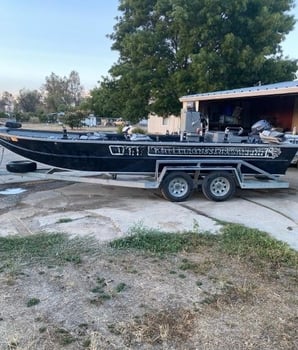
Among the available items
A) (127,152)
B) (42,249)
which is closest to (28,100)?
(127,152)

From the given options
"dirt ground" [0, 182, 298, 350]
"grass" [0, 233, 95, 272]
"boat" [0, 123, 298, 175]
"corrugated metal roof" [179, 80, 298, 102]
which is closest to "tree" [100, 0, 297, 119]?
"corrugated metal roof" [179, 80, 298, 102]

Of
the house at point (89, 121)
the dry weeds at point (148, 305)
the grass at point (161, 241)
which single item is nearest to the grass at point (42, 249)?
the dry weeds at point (148, 305)

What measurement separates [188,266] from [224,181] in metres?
3.13

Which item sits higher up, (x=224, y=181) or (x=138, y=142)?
(x=138, y=142)

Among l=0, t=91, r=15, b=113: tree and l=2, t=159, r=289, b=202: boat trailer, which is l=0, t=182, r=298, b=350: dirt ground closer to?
l=2, t=159, r=289, b=202: boat trailer

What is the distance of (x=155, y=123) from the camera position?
2467 centimetres

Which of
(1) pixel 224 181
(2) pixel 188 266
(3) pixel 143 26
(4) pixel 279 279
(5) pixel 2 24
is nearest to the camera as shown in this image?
(4) pixel 279 279

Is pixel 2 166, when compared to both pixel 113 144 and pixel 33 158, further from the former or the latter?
pixel 113 144

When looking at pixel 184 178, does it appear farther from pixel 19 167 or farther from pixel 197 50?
pixel 197 50

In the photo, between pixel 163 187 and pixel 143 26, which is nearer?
pixel 163 187

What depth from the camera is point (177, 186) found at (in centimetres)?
630

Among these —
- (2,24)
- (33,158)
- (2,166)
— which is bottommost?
(2,166)

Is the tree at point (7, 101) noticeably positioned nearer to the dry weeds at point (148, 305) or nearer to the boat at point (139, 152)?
the boat at point (139, 152)

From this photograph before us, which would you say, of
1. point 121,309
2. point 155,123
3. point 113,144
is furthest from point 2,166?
point 155,123
